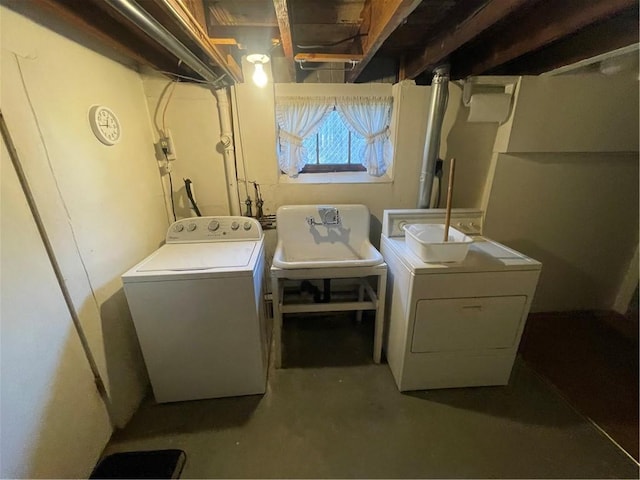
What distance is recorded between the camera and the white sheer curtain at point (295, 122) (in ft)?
6.70

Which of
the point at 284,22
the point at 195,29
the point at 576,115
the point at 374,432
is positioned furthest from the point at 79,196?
the point at 576,115

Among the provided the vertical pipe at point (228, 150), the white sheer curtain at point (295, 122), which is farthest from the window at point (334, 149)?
the vertical pipe at point (228, 150)

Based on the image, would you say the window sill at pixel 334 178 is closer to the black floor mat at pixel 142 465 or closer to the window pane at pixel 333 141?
the window pane at pixel 333 141

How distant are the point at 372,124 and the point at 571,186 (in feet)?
5.22

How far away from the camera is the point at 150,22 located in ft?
3.29

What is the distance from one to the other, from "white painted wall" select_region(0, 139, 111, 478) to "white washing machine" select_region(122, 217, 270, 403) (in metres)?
0.29

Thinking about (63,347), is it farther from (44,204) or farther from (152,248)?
(152,248)

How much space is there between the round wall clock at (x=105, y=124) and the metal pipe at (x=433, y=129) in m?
1.94

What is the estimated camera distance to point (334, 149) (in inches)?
93.3

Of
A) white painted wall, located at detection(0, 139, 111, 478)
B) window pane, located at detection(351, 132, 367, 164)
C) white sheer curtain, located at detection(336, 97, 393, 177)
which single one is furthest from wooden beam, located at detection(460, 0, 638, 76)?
white painted wall, located at detection(0, 139, 111, 478)

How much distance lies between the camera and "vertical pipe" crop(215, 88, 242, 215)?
1.91m

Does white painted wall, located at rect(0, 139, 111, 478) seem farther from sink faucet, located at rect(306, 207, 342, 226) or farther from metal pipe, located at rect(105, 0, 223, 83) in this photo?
sink faucet, located at rect(306, 207, 342, 226)

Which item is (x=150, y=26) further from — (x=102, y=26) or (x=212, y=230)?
(x=212, y=230)

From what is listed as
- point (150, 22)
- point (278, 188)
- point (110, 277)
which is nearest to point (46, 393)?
point (110, 277)
